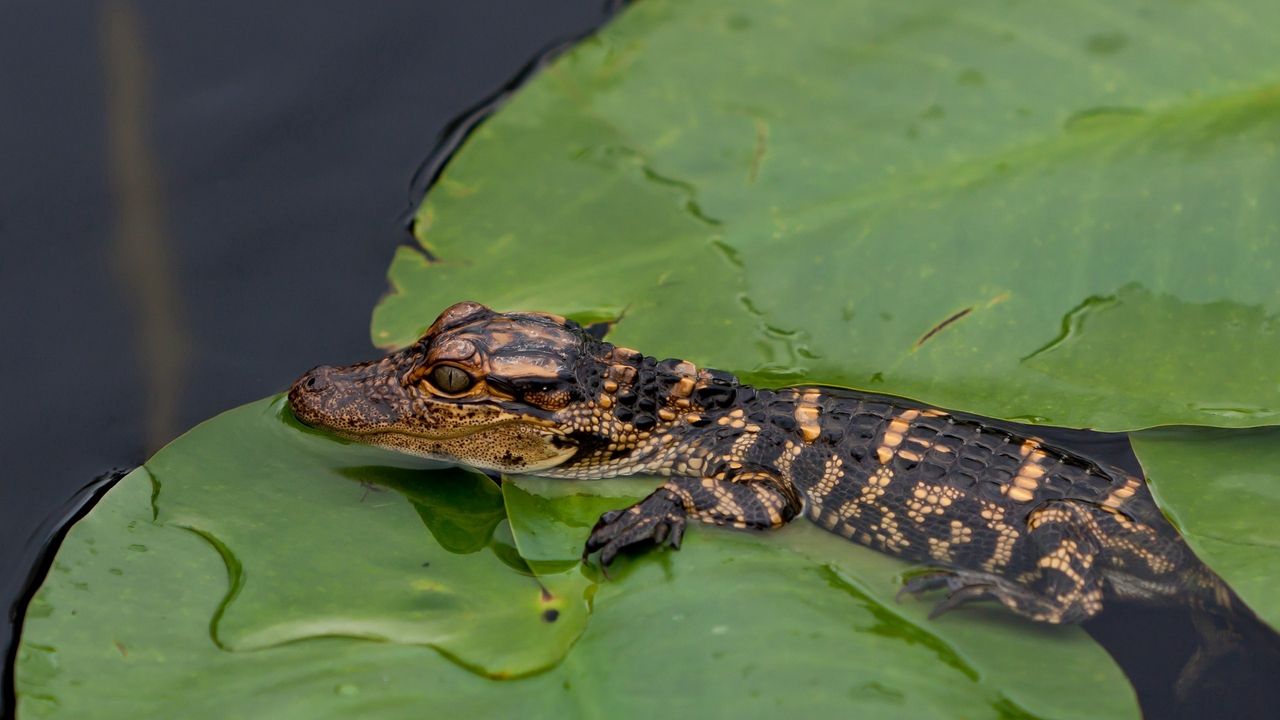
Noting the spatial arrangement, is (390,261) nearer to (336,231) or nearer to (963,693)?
(336,231)

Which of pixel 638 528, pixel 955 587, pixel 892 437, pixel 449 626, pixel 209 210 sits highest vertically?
pixel 209 210

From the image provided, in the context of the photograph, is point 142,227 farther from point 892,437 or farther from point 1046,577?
point 1046,577

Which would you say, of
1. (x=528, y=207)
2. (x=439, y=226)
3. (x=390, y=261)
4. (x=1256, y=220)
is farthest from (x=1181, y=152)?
(x=390, y=261)

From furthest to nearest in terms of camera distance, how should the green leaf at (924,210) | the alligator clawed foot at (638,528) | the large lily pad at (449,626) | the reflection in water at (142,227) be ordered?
1. the reflection in water at (142,227)
2. the green leaf at (924,210)
3. the alligator clawed foot at (638,528)
4. the large lily pad at (449,626)

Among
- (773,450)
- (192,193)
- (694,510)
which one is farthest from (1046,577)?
(192,193)

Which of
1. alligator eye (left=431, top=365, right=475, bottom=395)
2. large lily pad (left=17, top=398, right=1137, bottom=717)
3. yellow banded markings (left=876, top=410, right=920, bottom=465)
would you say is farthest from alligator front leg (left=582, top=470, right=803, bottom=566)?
alligator eye (left=431, top=365, right=475, bottom=395)

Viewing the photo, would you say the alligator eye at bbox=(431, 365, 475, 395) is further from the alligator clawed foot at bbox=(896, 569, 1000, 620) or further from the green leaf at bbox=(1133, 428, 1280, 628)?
the green leaf at bbox=(1133, 428, 1280, 628)

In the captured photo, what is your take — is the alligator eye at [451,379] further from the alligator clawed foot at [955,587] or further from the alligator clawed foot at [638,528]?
the alligator clawed foot at [955,587]

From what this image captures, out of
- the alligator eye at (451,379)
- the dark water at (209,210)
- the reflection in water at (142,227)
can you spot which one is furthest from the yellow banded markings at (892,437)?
the reflection in water at (142,227)
